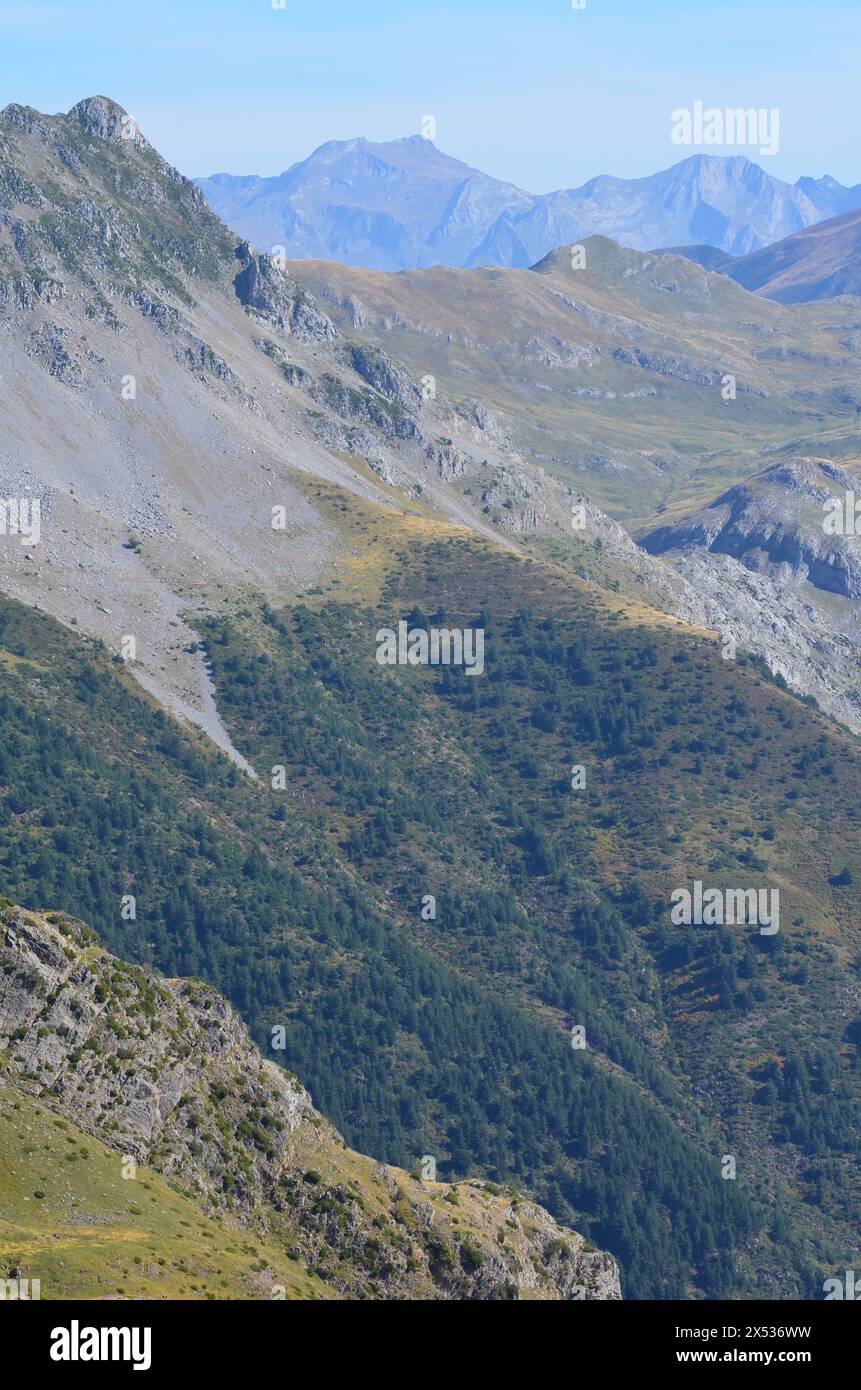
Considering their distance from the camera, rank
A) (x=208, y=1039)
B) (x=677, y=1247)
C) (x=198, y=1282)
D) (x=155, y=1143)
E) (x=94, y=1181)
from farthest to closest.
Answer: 1. (x=677, y=1247)
2. (x=208, y=1039)
3. (x=155, y=1143)
4. (x=94, y=1181)
5. (x=198, y=1282)
